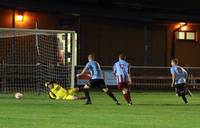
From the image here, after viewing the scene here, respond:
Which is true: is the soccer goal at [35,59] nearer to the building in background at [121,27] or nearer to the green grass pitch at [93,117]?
the building in background at [121,27]

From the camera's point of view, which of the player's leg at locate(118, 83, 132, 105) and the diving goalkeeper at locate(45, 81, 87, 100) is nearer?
the player's leg at locate(118, 83, 132, 105)

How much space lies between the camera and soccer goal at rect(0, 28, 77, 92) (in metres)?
32.5

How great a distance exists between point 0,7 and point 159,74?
956 cm

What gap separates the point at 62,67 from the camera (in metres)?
33.9

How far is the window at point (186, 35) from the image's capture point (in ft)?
142

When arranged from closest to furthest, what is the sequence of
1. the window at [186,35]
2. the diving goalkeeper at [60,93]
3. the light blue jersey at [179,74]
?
the light blue jersey at [179,74], the diving goalkeeper at [60,93], the window at [186,35]

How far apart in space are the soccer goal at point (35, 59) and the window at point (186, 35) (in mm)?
9083

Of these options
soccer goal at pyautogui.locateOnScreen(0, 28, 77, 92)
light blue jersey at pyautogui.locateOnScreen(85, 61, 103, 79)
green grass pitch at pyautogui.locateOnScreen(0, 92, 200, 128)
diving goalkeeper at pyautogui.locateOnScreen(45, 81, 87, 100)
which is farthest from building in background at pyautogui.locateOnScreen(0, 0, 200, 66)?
green grass pitch at pyautogui.locateOnScreen(0, 92, 200, 128)

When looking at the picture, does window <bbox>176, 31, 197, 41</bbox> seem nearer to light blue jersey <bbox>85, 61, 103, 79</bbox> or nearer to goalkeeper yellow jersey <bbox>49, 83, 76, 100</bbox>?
goalkeeper yellow jersey <bbox>49, 83, 76, 100</bbox>

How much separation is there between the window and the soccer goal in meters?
9.08

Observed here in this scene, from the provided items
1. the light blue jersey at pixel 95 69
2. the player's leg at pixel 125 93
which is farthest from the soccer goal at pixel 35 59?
the player's leg at pixel 125 93

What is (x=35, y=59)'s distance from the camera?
3559 cm

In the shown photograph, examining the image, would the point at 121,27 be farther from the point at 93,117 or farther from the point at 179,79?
the point at 93,117

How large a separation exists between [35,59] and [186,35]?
11736mm
